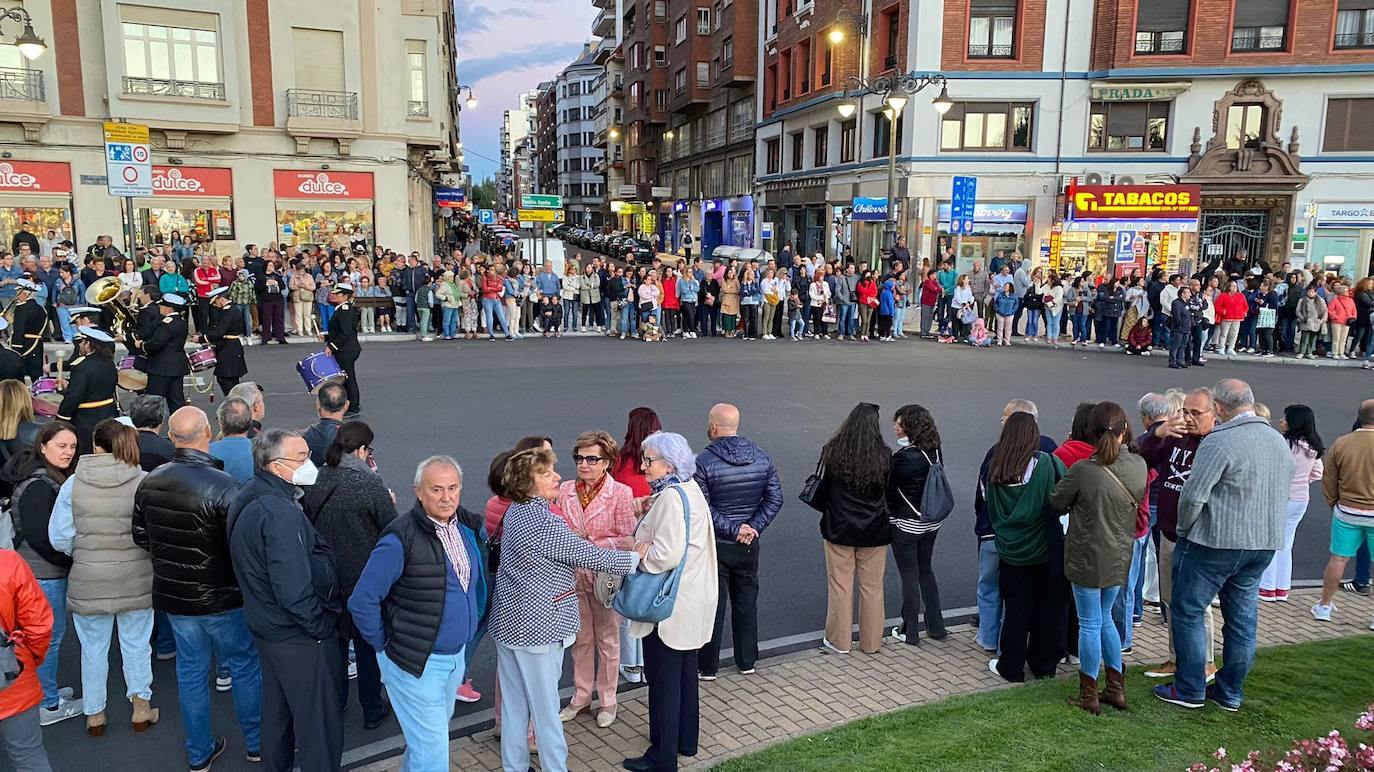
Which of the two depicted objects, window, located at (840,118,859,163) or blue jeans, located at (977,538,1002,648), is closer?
blue jeans, located at (977,538,1002,648)

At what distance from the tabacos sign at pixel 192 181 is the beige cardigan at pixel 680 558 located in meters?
26.8

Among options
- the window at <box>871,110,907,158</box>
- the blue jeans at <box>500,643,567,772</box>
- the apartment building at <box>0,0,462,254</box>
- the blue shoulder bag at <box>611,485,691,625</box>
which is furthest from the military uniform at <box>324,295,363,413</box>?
the window at <box>871,110,907,158</box>

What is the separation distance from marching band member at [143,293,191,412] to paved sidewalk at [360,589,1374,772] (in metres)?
7.82

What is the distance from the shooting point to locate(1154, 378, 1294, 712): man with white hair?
5238mm

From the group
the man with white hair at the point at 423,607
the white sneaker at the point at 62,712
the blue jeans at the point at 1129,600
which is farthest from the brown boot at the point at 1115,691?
the white sneaker at the point at 62,712

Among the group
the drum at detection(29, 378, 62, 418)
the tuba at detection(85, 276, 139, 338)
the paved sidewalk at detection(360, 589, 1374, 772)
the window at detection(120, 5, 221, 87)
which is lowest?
the paved sidewalk at detection(360, 589, 1374, 772)

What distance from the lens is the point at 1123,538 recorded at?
17.3 feet

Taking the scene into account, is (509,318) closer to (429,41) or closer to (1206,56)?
(429,41)

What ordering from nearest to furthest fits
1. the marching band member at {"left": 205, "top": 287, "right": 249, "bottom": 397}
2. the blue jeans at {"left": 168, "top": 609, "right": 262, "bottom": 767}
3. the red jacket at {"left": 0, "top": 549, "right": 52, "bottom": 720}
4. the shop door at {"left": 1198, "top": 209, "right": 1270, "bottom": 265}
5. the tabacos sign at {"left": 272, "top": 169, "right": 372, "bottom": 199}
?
the red jacket at {"left": 0, "top": 549, "right": 52, "bottom": 720}
the blue jeans at {"left": 168, "top": 609, "right": 262, "bottom": 767}
the marching band member at {"left": 205, "top": 287, "right": 249, "bottom": 397}
the tabacos sign at {"left": 272, "top": 169, "right": 372, "bottom": 199}
the shop door at {"left": 1198, "top": 209, "right": 1270, "bottom": 265}

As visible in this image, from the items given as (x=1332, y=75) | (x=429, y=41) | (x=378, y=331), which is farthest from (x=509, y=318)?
(x=1332, y=75)

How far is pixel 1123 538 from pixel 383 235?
27509 mm

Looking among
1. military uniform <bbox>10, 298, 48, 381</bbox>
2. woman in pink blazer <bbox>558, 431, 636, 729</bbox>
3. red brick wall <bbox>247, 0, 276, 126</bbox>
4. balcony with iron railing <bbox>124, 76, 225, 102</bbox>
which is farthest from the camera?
red brick wall <bbox>247, 0, 276, 126</bbox>

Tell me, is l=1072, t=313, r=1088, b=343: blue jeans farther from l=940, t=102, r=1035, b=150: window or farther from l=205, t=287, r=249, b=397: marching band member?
l=205, t=287, r=249, b=397: marching band member

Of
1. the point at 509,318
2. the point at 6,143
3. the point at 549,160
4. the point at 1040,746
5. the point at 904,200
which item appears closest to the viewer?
the point at 1040,746
